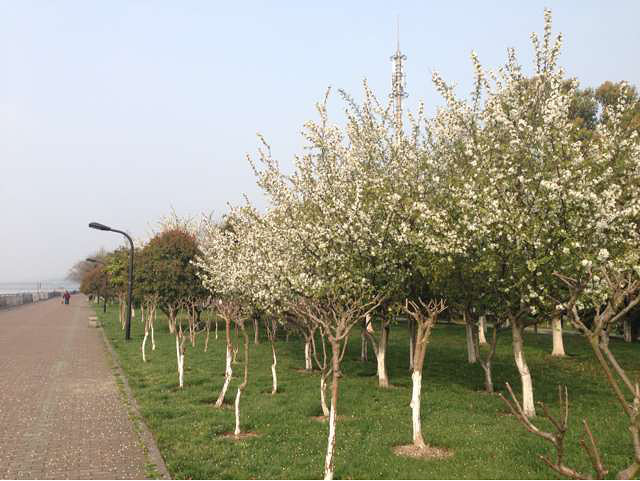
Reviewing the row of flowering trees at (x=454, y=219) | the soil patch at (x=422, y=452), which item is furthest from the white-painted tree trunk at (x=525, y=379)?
the soil patch at (x=422, y=452)

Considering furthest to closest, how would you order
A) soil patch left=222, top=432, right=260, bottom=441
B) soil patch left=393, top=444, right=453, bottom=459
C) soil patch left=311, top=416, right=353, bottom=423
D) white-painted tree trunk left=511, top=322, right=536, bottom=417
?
1. white-painted tree trunk left=511, top=322, right=536, bottom=417
2. soil patch left=311, top=416, right=353, bottom=423
3. soil patch left=222, top=432, right=260, bottom=441
4. soil patch left=393, top=444, right=453, bottom=459

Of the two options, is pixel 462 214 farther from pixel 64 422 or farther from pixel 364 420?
pixel 64 422

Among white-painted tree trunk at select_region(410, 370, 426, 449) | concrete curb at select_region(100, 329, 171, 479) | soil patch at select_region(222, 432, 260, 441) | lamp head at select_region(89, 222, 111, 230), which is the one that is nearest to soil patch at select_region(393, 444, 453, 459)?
white-painted tree trunk at select_region(410, 370, 426, 449)

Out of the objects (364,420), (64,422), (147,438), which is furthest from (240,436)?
(64,422)

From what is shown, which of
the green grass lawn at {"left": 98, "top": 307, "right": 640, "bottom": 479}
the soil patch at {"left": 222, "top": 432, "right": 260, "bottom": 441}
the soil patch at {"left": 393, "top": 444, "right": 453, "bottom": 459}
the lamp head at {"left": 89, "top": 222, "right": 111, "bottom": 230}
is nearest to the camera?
the green grass lawn at {"left": 98, "top": 307, "right": 640, "bottom": 479}

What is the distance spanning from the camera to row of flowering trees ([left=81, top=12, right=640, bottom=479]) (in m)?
12.0

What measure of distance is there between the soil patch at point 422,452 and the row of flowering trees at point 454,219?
301 mm

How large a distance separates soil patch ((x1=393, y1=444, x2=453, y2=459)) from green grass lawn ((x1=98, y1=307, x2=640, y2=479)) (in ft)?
0.65

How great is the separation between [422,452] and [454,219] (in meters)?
6.19

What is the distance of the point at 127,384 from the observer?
18594 millimetres

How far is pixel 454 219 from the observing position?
14336 millimetres

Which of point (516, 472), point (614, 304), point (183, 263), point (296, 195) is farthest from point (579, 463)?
point (183, 263)

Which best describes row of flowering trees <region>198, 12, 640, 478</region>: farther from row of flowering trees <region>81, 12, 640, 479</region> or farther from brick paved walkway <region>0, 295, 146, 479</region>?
brick paved walkway <region>0, 295, 146, 479</region>

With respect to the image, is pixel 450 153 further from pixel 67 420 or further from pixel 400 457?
pixel 67 420
